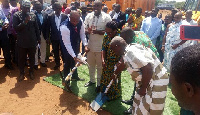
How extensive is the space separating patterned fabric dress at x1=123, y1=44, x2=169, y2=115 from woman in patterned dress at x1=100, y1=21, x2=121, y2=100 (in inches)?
44.9

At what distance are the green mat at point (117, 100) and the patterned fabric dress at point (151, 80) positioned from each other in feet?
3.85

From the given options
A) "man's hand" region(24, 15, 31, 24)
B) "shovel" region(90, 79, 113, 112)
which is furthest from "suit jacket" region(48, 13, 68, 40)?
"shovel" region(90, 79, 113, 112)

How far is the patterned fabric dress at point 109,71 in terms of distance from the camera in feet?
11.6

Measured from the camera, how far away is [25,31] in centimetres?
439

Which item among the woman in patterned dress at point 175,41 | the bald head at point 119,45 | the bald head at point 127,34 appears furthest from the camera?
the woman in patterned dress at point 175,41

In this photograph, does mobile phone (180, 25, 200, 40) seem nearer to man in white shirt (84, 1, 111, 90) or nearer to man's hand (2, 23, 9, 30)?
man in white shirt (84, 1, 111, 90)

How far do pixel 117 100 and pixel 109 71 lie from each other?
26.8 inches

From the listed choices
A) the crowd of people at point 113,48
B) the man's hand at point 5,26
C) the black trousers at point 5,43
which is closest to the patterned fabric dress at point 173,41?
the crowd of people at point 113,48

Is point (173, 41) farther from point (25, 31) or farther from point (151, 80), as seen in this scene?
point (25, 31)

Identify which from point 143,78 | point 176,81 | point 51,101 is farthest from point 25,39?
point 176,81

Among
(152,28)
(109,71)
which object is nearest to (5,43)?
(109,71)

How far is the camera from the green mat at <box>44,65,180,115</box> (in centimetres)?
362

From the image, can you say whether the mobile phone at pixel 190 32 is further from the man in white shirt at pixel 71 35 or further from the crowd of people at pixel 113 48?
the man in white shirt at pixel 71 35

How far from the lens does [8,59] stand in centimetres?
532
